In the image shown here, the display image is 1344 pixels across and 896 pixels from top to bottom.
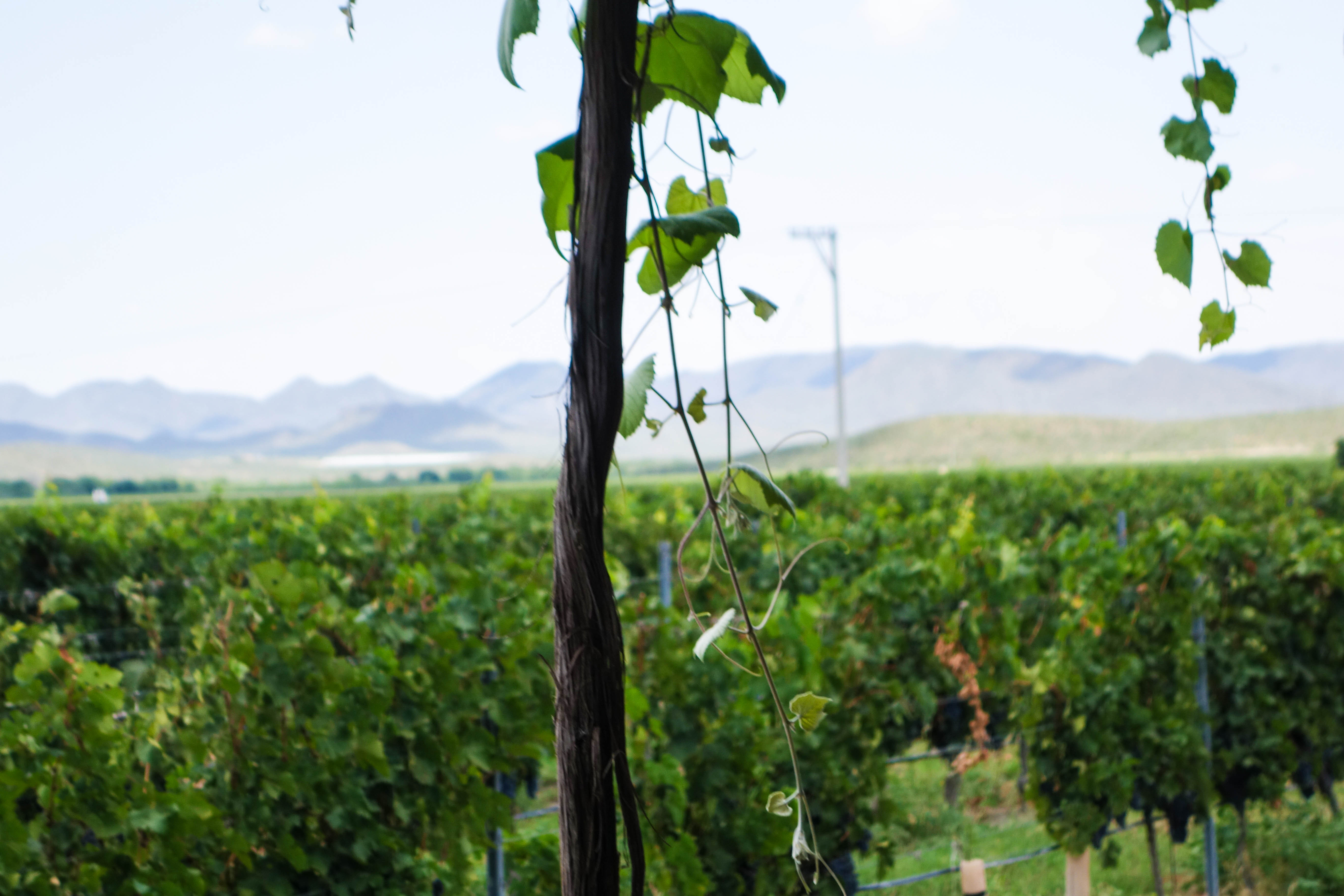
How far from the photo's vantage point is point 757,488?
82 centimetres

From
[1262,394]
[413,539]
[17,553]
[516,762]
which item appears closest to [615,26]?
[516,762]

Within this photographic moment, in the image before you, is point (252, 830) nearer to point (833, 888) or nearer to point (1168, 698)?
point (833, 888)

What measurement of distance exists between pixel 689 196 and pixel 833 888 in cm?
301

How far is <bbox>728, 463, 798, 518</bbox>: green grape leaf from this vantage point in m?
0.80

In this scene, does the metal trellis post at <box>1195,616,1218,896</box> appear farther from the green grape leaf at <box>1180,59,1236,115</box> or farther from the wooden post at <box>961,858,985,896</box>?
the green grape leaf at <box>1180,59,1236,115</box>

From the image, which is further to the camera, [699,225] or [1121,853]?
[1121,853]

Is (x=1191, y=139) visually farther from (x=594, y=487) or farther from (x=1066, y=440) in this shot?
(x=1066, y=440)

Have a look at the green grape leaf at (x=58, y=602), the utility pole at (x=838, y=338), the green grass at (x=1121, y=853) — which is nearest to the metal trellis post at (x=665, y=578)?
the green grass at (x=1121, y=853)

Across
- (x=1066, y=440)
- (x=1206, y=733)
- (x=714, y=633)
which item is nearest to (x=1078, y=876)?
(x=1206, y=733)

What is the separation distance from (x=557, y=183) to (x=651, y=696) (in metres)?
2.51

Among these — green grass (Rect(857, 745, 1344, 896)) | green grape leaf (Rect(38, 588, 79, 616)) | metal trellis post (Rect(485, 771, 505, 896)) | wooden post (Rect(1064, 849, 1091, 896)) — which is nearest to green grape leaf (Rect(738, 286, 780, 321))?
metal trellis post (Rect(485, 771, 505, 896))

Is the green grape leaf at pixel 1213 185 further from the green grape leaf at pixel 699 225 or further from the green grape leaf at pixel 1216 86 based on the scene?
the green grape leaf at pixel 699 225

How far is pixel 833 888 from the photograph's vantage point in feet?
11.0

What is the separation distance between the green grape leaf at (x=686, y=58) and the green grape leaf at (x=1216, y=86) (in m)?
0.53
